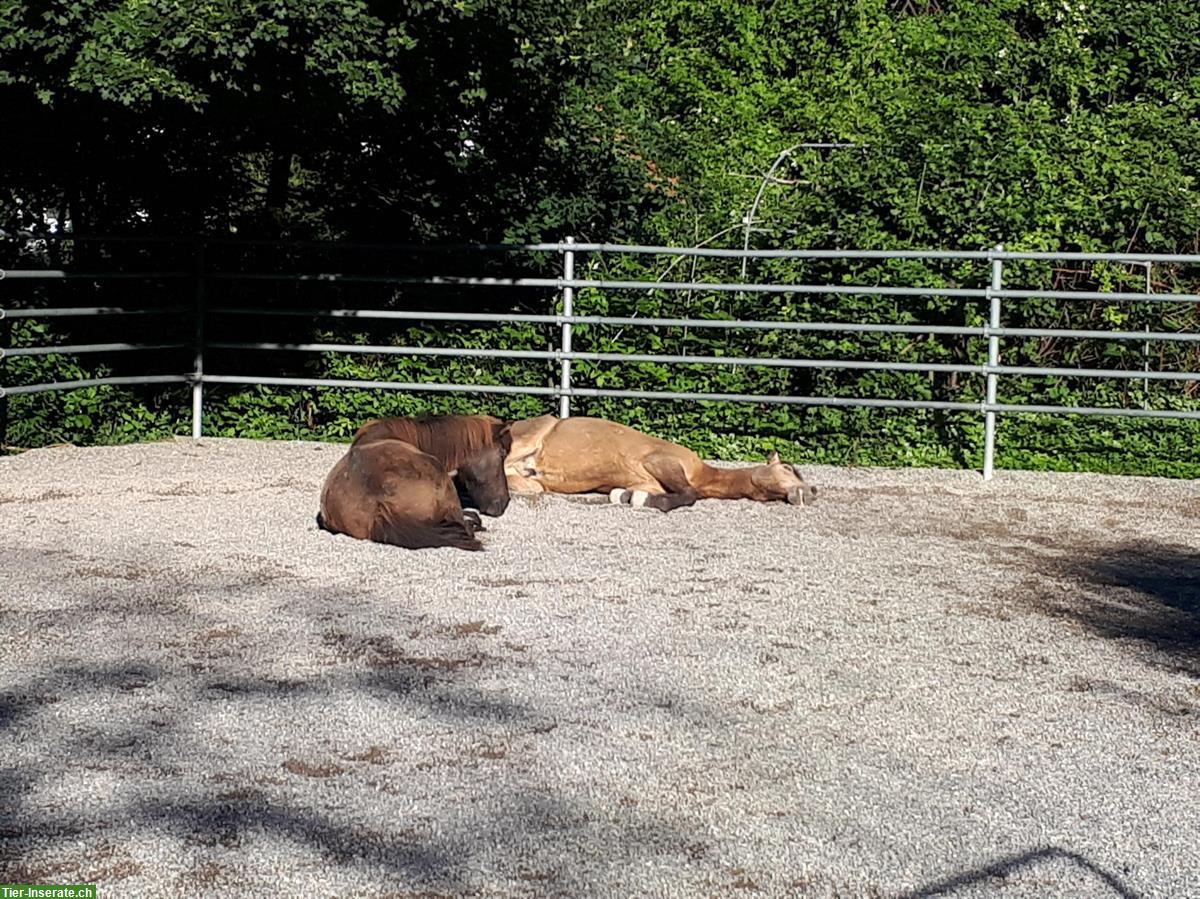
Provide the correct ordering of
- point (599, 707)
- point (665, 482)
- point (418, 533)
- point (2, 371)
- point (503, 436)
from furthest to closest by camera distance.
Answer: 1. point (2, 371)
2. point (665, 482)
3. point (503, 436)
4. point (418, 533)
5. point (599, 707)

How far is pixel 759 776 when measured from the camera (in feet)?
14.2

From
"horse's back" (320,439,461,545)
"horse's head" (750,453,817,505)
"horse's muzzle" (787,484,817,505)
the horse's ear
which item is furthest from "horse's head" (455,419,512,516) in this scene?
"horse's muzzle" (787,484,817,505)

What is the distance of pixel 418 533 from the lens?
7.41 m

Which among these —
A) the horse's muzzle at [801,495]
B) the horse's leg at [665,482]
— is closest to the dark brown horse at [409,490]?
the horse's leg at [665,482]

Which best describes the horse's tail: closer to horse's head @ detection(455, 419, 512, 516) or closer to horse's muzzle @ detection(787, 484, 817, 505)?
horse's head @ detection(455, 419, 512, 516)

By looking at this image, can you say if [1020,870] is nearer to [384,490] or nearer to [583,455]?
[384,490]

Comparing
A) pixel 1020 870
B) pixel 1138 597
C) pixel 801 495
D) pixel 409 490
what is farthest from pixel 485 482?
pixel 1020 870

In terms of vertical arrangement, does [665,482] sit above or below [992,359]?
below

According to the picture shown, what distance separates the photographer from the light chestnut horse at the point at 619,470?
29.5 feet

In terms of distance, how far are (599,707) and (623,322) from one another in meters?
6.19

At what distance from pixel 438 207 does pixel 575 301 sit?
1487 millimetres

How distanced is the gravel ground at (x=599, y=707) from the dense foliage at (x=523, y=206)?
2.55 meters

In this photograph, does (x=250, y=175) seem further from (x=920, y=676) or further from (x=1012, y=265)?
(x=920, y=676)

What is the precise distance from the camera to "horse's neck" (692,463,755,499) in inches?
359
